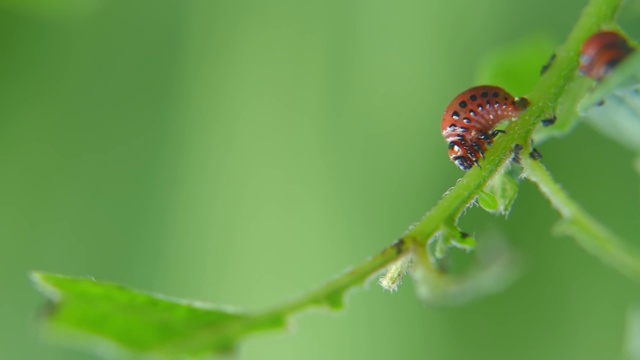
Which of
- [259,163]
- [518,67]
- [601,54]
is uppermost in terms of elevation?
[601,54]

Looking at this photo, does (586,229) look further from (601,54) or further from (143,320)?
(143,320)

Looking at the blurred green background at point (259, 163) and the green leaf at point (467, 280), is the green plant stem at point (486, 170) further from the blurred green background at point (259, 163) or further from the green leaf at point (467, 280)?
the blurred green background at point (259, 163)

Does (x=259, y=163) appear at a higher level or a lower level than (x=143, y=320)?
lower

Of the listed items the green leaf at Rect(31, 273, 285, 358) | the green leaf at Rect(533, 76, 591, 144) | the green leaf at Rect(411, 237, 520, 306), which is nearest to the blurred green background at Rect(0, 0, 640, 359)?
the green leaf at Rect(533, 76, 591, 144)

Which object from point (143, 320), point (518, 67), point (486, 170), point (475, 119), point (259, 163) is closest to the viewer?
point (143, 320)

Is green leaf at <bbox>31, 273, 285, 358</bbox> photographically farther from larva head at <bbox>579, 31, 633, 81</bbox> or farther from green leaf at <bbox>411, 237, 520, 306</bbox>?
larva head at <bbox>579, 31, 633, 81</bbox>

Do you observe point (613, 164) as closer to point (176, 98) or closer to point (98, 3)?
point (176, 98)

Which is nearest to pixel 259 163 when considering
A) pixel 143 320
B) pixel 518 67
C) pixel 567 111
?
pixel 518 67

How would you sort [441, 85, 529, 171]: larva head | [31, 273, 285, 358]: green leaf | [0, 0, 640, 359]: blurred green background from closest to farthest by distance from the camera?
[31, 273, 285, 358]: green leaf → [441, 85, 529, 171]: larva head → [0, 0, 640, 359]: blurred green background
